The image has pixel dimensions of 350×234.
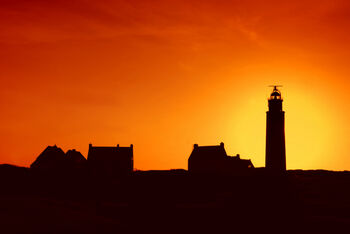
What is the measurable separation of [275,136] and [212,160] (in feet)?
63.0

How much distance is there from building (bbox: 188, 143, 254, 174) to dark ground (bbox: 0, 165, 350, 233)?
30.9 m

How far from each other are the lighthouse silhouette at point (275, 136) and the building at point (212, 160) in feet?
54.1

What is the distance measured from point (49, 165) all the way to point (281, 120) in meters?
34.3

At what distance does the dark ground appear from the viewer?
104ft

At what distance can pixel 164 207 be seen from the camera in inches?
1460

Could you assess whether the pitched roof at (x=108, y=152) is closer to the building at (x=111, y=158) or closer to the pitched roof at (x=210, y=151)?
the building at (x=111, y=158)

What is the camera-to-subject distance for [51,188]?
47438mm

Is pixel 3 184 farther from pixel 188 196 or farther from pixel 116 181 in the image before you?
pixel 188 196

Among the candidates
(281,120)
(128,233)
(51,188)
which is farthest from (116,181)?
(281,120)

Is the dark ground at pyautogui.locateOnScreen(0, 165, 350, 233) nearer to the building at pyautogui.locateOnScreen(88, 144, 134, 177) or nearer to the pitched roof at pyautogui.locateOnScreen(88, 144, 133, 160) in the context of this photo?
the building at pyautogui.locateOnScreen(88, 144, 134, 177)

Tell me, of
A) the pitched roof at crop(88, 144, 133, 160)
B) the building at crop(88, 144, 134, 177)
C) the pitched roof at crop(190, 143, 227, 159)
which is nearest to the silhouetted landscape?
the pitched roof at crop(190, 143, 227, 159)

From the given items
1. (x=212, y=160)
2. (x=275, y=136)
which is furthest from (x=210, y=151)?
(x=275, y=136)

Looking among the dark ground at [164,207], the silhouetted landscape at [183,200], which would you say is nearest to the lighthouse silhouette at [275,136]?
the silhouetted landscape at [183,200]

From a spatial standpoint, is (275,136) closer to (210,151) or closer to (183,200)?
(210,151)
